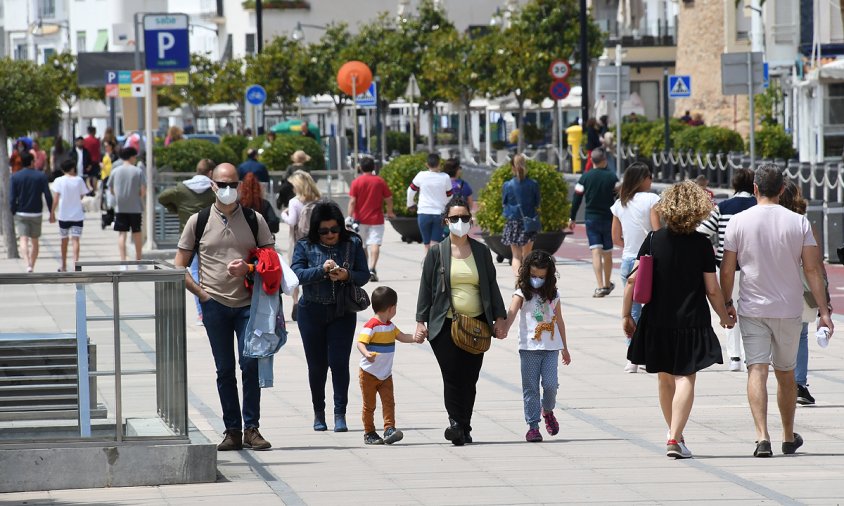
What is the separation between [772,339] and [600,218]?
9.68m

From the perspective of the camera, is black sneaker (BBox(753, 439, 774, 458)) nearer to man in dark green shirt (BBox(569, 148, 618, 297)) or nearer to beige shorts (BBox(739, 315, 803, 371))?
beige shorts (BBox(739, 315, 803, 371))

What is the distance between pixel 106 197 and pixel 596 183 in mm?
15253

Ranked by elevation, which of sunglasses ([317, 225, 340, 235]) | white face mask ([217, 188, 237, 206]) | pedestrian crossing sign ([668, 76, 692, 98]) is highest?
pedestrian crossing sign ([668, 76, 692, 98])

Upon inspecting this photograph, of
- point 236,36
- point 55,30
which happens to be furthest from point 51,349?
point 55,30

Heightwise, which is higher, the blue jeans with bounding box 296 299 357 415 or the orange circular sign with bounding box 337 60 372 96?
the orange circular sign with bounding box 337 60 372 96

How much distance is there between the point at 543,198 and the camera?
22766 millimetres

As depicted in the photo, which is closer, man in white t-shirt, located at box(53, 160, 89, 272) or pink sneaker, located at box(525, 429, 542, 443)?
pink sneaker, located at box(525, 429, 542, 443)

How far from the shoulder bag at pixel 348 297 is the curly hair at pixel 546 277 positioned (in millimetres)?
931

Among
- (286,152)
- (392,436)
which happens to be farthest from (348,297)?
(286,152)

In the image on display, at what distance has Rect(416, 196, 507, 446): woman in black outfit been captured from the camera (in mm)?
9969

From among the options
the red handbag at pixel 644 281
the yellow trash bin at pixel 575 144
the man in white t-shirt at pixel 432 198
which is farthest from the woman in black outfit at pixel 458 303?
the yellow trash bin at pixel 575 144

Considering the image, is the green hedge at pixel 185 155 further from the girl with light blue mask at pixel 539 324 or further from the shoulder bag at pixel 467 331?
the shoulder bag at pixel 467 331

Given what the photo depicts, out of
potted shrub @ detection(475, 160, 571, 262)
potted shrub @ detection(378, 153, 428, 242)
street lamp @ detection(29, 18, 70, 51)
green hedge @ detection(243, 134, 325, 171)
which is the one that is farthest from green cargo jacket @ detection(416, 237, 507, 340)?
street lamp @ detection(29, 18, 70, 51)

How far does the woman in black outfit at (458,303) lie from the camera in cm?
997
